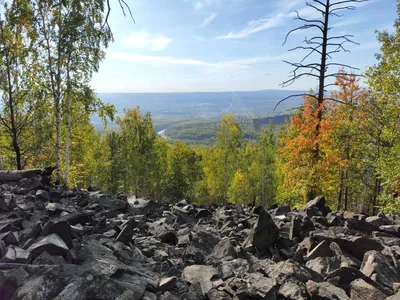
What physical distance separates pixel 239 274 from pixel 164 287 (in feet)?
4.62

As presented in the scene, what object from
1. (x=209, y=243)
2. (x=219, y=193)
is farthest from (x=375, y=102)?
(x=219, y=193)

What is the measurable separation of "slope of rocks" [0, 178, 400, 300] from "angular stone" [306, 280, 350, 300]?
0.6 inches

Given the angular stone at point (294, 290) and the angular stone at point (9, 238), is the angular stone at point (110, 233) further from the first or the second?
the angular stone at point (294, 290)

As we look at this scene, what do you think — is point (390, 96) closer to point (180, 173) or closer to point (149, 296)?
point (149, 296)

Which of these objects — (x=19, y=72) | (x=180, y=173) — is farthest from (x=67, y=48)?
(x=180, y=173)

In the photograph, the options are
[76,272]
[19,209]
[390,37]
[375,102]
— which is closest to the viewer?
[76,272]

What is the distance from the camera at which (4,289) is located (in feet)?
11.4

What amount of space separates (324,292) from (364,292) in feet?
2.11

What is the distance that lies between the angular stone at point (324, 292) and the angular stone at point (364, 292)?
14 cm

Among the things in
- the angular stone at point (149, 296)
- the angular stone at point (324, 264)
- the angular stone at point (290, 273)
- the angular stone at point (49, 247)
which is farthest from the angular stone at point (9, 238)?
the angular stone at point (324, 264)

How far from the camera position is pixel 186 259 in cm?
581

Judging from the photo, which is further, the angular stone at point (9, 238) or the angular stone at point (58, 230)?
the angular stone at point (58, 230)

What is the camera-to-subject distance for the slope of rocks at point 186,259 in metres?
3.92

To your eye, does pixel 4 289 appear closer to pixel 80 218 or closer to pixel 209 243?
pixel 80 218
